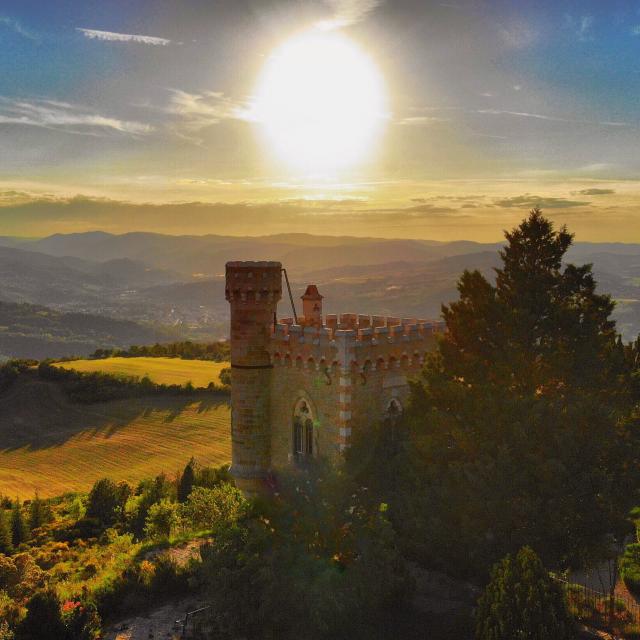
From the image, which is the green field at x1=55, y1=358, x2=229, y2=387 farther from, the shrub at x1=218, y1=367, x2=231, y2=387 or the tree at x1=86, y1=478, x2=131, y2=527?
the tree at x1=86, y1=478, x2=131, y2=527

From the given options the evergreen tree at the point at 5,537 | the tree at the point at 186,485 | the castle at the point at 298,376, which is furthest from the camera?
the tree at the point at 186,485

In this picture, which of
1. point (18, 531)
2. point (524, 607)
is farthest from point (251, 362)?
point (18, 531)

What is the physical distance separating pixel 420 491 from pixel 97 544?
77.1 ft

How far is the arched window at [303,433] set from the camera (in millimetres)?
30594

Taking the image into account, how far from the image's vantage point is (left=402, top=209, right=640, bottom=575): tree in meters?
23.6

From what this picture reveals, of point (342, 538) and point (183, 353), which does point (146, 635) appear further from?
point (183, 353)

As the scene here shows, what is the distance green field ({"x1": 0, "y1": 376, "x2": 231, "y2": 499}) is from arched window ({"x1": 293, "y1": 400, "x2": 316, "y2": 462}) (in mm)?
32803

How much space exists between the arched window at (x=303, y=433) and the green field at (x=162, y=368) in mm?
55349

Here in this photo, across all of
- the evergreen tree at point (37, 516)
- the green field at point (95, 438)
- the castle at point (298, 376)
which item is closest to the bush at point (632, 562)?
the castle at point (298, 376)

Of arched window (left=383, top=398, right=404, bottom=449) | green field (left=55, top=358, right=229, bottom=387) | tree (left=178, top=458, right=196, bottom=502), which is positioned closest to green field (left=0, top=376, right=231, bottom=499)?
green field (left=55, top=358, right=229, bottom=387)

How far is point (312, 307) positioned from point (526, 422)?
571 inches

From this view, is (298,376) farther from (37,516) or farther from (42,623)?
(37,516)

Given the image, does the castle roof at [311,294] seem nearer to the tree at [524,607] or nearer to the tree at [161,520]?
the tree at [161,520]

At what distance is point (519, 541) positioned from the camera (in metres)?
→ 23.4
